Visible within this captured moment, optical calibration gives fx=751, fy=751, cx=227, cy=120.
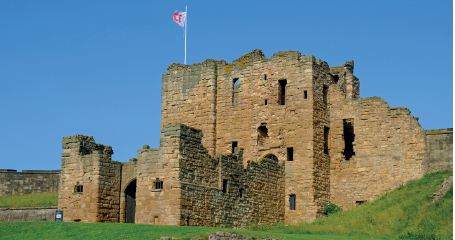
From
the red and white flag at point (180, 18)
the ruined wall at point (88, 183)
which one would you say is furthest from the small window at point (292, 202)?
the red and white flag at point (180, 18)

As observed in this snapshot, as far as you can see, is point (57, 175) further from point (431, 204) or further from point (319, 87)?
point (431, 204)

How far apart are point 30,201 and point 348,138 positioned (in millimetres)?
21450

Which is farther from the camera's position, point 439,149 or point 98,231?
point 439,149

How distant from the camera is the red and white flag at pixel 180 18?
1702 inches

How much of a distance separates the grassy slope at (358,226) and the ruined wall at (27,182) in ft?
81.8

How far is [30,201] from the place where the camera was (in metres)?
49.1

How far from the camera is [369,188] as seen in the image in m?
38.1

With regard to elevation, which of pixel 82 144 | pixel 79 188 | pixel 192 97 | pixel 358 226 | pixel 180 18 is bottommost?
pixel 358 226

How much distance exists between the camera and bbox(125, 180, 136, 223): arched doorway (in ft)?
112

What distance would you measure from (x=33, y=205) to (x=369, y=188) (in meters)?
21.9

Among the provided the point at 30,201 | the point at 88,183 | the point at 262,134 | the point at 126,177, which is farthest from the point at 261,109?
the point at 30,201

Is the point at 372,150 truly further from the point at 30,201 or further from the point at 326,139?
the point at 30,201

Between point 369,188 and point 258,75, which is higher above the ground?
point 258,75

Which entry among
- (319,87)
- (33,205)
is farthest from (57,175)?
(319,87)
